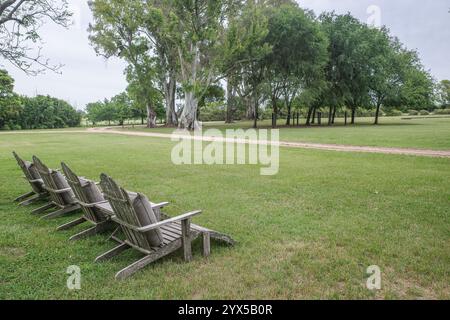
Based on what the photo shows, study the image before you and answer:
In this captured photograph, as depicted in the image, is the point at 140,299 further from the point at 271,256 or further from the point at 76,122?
the point at 76,122

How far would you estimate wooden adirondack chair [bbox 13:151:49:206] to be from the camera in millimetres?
6375

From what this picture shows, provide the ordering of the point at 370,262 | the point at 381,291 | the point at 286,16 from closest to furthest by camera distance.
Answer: the point at 381,291 → the point at 370,262 → the point at 286,16

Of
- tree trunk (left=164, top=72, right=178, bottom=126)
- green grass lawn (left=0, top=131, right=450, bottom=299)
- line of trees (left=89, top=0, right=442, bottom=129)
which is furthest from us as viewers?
tree trunk (left=164, top=72, right=178, bottom=126)

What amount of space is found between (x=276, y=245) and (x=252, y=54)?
31449 millimetres

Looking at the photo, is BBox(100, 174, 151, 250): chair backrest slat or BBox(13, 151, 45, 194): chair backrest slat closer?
BBox(100, 174, 151, 250): chair backrest slat

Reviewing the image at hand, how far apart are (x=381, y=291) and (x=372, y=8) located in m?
6.25

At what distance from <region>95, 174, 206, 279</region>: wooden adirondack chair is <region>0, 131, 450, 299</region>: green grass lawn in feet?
0.43

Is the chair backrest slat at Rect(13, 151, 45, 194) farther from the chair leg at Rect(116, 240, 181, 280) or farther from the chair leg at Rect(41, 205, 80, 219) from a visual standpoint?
the chair leg at Rect(116, 240, 181, 280)

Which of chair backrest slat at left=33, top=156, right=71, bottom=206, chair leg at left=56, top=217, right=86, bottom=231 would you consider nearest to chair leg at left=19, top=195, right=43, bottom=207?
chair backrest slat at left=33, top=156, right=71, bottom=206

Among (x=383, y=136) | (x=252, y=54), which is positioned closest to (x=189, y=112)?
(x=252, y=54)

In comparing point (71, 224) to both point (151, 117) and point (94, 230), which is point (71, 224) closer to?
point (94, 230)

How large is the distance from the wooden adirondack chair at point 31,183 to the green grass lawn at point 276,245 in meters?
0.38

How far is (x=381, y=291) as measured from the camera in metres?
3.26
